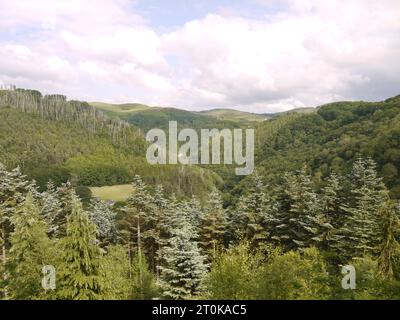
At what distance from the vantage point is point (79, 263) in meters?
26.8

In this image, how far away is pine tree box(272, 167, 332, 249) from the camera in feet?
134

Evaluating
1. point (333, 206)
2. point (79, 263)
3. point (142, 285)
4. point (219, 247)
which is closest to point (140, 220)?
point (219, 247)

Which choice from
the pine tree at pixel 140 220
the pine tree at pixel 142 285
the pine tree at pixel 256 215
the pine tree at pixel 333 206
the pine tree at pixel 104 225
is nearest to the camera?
the pine tree at pixel 142 285

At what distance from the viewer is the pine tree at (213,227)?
4909 centimetres

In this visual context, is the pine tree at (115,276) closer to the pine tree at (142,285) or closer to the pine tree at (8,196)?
the pine tree at (142,285)

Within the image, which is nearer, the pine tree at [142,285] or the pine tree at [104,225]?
the pine tree at [142,285]

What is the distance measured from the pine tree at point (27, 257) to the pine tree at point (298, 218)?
2350 cm

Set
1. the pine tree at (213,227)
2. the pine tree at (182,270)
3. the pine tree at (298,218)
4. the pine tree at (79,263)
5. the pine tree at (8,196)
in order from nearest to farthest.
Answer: the pine tree at (79,263) → the pine tree at (182,270) → the pine tree at (8,196) → the pine tree at (298,218) → the pine tree at (213,227)

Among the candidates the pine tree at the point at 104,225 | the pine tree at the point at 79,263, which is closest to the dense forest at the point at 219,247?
the pine tree at the point at 79,263

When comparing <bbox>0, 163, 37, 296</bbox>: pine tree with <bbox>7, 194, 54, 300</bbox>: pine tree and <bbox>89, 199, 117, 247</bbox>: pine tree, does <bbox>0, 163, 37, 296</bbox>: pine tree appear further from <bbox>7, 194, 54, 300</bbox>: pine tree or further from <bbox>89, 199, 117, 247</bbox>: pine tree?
<bbox>89, 199, 117, 247</bbox>: pine tree

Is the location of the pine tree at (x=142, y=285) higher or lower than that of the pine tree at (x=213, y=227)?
lower

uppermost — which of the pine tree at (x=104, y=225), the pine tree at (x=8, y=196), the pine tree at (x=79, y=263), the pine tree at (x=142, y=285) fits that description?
the pine tree at (x=8, y=196)
